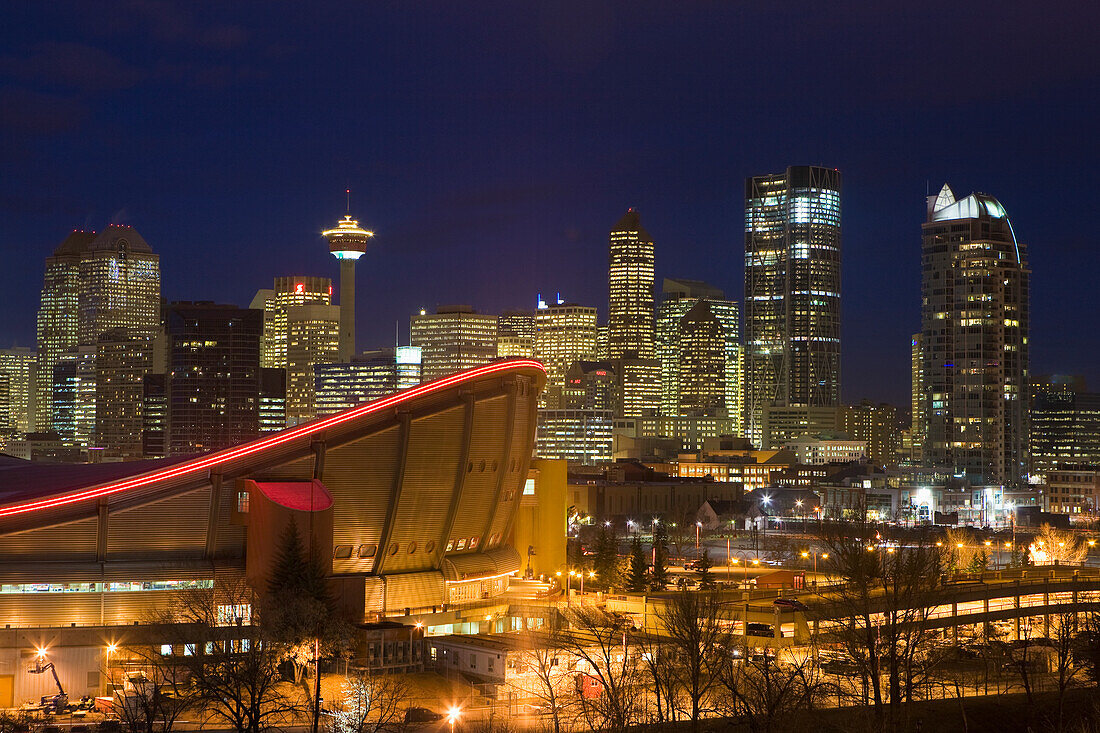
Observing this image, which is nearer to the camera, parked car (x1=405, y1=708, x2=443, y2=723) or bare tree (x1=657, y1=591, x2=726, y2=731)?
bare tree (x1=657, y1=591, x2=726, y2=731)

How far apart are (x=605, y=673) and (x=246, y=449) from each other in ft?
70.7

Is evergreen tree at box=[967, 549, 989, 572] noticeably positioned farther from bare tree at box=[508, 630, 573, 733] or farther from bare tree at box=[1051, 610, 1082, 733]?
bare tree at box=[508, 630, 573, 733]

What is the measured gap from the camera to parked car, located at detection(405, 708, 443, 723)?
52781 mm

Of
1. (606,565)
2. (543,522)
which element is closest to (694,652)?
(606,565)

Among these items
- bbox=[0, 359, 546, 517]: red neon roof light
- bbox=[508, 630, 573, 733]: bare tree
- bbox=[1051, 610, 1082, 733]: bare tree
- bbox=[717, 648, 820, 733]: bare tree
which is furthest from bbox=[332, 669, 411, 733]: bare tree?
bbox=[1051, 610, 1082, 733]: bare tree

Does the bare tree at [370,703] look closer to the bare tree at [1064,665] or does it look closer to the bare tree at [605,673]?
the bare tree at [605,673]

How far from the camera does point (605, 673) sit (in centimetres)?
5741

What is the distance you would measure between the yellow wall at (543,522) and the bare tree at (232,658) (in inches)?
1041

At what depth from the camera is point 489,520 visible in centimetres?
7956

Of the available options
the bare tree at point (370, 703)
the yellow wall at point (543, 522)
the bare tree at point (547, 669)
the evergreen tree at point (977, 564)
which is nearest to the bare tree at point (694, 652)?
the bare tree at point (547, 669)

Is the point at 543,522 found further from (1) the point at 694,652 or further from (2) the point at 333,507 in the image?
(1) the point at 694,652

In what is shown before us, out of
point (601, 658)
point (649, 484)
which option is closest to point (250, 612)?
point (601, 658)

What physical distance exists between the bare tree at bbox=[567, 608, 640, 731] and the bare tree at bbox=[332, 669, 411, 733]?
6716mm

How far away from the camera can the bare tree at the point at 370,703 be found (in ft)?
161
